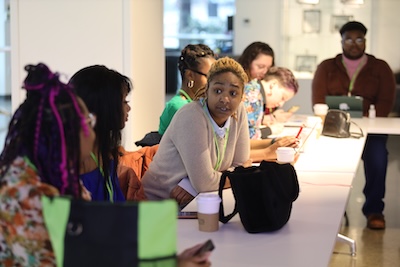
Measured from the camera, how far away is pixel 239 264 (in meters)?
2.12

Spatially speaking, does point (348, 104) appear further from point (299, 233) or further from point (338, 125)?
point (299, 233)

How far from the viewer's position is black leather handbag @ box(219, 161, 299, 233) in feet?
8.08

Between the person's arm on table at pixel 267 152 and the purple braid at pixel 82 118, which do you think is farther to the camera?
the person's arm on table at pixel 267 152

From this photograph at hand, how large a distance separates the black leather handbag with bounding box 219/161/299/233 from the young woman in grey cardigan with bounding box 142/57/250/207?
58 cm

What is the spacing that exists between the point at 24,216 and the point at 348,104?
4.49 metres

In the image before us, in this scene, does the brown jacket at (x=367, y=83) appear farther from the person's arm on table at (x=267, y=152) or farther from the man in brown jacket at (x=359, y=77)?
the person's arm on table at (x=267, y=152)

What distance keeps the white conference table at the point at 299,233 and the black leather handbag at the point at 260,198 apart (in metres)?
0.04

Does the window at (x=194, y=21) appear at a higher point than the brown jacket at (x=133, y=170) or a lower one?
higher

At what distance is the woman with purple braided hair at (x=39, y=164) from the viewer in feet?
5.15

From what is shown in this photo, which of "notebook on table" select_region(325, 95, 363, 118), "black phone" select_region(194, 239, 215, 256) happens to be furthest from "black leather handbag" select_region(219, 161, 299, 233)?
"notebook on table" select_region(325, 95, 363, 118)

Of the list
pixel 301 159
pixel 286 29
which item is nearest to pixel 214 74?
pixel 301 159

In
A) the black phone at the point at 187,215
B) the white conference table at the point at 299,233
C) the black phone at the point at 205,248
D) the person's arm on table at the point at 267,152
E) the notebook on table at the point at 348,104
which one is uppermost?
the black phone at the point at 205,248

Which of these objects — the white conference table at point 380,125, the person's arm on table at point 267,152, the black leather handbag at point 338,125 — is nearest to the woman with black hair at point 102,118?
the person's arm on table at point 267,152

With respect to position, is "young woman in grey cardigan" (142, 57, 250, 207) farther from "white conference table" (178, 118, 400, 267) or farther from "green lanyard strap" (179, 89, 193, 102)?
"green lanyard strap" (179, 89, 193, 102)
